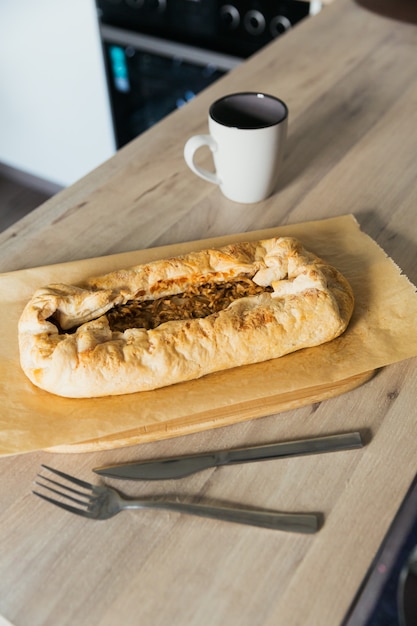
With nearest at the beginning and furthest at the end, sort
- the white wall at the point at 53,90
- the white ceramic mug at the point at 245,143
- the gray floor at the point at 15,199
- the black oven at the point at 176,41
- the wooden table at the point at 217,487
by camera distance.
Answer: the wooden table at the point at 217,487 < the white ceramic mug at the point at 245,143 < the black oven at the point at 176,41 < the white wall at the point at 53,90 < the gray floor at the point at 15,199

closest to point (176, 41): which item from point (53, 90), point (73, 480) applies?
point (53, 90)

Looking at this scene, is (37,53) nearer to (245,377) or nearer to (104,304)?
(104,304)

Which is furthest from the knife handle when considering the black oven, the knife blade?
the black oven

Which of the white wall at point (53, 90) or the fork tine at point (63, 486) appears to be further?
the white wall at point (53, 90)

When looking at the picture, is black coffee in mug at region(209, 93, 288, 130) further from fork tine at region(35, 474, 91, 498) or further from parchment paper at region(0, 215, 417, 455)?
fork tine at region(35, 474, 91, 498)

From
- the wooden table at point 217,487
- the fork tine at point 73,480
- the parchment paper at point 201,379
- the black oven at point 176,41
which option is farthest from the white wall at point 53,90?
the fork tine at point 73,480

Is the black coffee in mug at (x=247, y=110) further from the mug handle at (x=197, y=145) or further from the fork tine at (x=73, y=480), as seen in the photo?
the fork tine at (x=73, y=480)

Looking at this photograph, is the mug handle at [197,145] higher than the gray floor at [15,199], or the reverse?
the mug handle at [197,145]
